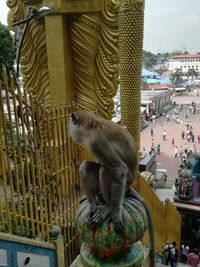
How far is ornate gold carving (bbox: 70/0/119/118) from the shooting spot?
5.57 m

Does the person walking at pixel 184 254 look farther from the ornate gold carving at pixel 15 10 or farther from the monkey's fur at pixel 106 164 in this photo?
the ornate gold carving at pixel 15 10

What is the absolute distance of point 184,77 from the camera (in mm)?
84625

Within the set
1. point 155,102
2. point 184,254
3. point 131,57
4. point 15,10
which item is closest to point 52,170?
point 15,10

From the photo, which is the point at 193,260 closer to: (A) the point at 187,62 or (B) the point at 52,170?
(B) the point at 52,170

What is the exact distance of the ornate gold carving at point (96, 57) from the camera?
5566 mm

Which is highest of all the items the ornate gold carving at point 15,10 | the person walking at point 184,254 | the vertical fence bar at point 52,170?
the ornate gold carving at point 15,10

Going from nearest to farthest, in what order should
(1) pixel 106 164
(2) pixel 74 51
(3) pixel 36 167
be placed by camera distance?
(1) pixel 106 164 < (3) pixel 36 167 < (2) pixel 74 51

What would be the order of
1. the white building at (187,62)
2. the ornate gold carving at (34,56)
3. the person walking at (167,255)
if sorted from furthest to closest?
the white building at (187,62), the person walking at (167,255), the ornate gold carving at (34,56)

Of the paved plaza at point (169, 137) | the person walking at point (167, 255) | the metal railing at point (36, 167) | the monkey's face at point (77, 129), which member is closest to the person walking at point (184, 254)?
the person walking at point (167, 255)

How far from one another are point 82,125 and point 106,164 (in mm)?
339

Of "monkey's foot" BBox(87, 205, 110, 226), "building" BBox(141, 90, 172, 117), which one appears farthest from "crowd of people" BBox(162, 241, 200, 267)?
"building" BBox(141, 90, 172, 117)

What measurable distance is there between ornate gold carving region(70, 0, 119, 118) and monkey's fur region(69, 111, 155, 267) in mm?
3517

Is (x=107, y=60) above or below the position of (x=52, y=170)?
above

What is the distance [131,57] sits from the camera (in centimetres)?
685
